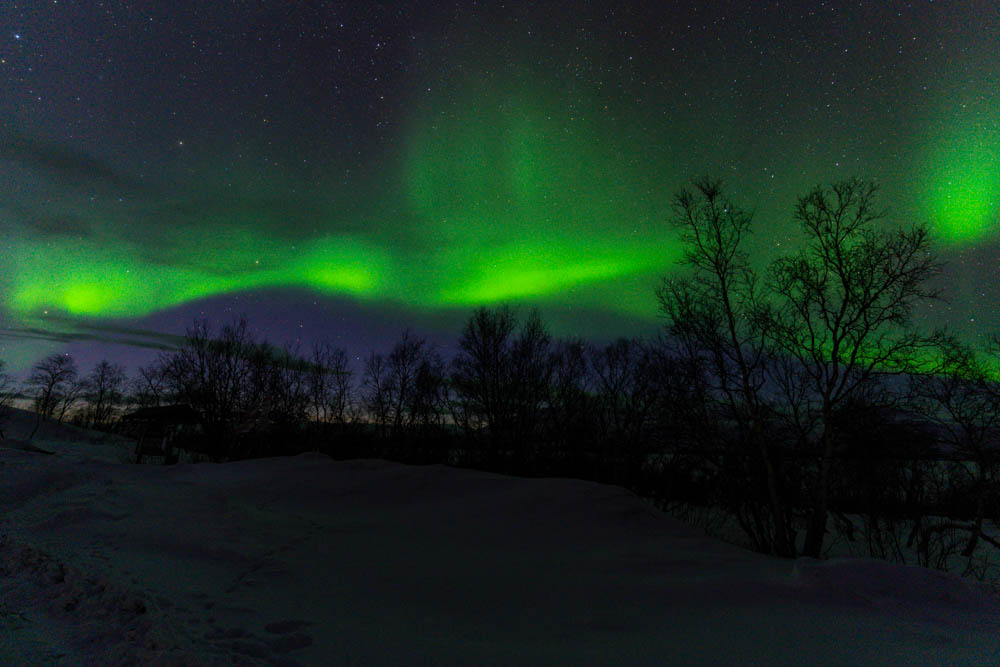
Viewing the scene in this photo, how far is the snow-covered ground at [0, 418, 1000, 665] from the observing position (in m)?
4.03

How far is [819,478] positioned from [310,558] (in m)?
15.2

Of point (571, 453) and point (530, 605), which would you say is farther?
point (571, 453)

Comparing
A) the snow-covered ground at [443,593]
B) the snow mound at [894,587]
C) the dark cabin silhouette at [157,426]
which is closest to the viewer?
the snow-covered ground at [443,593]

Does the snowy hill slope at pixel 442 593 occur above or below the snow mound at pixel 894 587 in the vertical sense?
below

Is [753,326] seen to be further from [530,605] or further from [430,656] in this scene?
[430,656]

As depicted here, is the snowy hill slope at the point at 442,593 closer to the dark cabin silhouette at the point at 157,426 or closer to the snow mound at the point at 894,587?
the snow mound at the point at 894,587

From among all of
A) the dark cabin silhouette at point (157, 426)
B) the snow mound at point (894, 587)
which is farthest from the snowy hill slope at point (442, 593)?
the dark cabin silhouette at point (157, 426)

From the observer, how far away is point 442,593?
5934 millimetres

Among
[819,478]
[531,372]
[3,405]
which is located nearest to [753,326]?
[819,478]

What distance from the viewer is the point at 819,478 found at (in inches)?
555

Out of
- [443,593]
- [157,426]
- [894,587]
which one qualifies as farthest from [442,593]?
[157,426]

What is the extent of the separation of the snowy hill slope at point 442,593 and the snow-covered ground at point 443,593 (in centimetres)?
3

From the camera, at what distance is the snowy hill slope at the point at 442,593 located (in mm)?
4035

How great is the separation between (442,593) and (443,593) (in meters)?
0.01
